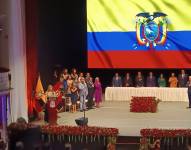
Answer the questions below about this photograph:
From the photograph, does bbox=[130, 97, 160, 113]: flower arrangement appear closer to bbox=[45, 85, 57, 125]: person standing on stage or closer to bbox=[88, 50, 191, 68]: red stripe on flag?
bbox=[45, 85, 57, 125]: person standing on stage

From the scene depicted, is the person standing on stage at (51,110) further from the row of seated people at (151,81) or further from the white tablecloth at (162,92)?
the row of seated people at (151,81)

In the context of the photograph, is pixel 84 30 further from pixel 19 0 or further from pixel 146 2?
pixel 19 0

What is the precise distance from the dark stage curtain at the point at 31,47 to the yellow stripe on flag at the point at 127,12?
5.10 metres

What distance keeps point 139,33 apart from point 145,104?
15.5ft

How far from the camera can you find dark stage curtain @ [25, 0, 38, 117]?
16.7 m

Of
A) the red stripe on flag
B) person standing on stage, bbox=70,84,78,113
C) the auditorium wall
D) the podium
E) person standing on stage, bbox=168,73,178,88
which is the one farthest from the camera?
the red stripe on flag

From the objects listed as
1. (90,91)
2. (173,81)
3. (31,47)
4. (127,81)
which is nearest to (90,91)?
(90,91)

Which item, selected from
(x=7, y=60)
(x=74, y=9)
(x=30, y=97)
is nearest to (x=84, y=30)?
(x=74, y=9)

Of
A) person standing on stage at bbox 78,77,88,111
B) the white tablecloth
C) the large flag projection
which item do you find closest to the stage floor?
person standing on stage at bbox 78,77,88,111

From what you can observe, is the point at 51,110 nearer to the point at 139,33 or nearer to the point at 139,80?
the point at 139,80

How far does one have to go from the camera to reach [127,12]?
2180cm

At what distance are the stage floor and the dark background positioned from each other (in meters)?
2.83

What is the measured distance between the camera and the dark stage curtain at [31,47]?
1666 cm

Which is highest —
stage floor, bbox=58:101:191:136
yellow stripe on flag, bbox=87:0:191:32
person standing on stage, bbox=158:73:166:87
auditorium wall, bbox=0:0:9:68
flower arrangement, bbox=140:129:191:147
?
yellow stripe on flag, bbox=87:0:191:32
